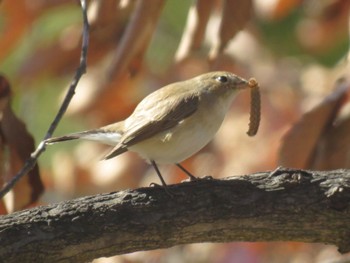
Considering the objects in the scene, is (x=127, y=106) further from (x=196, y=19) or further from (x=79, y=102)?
(x=196, y=19)

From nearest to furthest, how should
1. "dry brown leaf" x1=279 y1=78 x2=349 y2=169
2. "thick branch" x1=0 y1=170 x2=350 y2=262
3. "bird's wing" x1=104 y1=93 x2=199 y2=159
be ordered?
1. "thick branch" x1=0 y1=170 x2=350 y2=262
2. "bird's wing" x1=104 y1=93 x2=199 y2=159
3. "dry brown leaf" x1=279 y1=78 x2=349 y2=169

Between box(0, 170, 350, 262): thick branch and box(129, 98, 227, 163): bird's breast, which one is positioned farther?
box(129, 98, 227, 163): bird's breast

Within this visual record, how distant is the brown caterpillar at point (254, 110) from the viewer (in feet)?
9.99

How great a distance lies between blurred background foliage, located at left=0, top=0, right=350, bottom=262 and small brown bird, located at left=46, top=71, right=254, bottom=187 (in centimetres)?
14

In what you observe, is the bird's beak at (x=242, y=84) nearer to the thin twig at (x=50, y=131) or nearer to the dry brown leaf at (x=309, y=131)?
the dry brown leaf at (x=309, y=131)

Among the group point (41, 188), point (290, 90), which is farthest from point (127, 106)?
point (41, 188)

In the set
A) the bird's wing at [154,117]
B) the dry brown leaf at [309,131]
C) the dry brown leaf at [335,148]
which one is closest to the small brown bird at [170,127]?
the bird's wing at [154,117]

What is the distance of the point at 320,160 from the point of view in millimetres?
3285

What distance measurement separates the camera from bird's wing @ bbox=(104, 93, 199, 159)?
2932 millimetres

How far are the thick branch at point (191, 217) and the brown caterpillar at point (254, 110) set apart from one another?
403 mm

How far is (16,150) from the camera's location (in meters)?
2.85

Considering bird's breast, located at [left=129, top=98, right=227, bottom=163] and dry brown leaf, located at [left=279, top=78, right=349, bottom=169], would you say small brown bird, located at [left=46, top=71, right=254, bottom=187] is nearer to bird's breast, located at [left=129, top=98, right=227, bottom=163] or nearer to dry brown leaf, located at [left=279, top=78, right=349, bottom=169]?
bird's breast, located at [left=129, top=98, right=227, bottom=163]

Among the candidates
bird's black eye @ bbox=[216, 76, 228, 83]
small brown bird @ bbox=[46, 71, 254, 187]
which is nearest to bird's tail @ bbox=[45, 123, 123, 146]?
small brown bird @ bbox=[46, 71, 254, 187]

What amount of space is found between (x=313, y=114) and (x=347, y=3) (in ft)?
4.62
